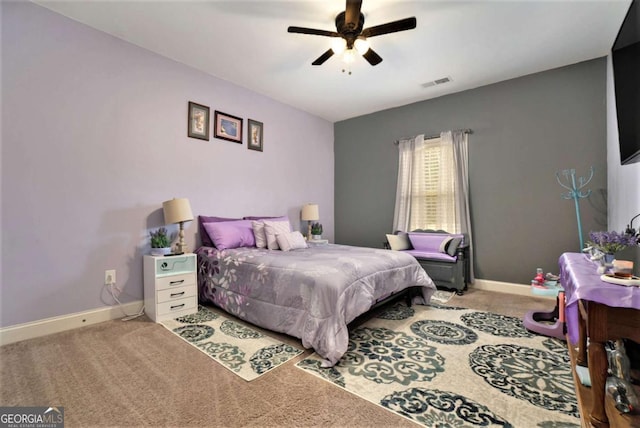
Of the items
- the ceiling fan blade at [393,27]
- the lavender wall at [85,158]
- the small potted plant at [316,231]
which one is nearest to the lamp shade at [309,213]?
the small potted plant at [316,231]

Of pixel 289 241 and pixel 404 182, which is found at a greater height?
pixel 404 182

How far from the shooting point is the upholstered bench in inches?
146

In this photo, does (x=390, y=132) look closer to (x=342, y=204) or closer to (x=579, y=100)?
(x=342, y=204)

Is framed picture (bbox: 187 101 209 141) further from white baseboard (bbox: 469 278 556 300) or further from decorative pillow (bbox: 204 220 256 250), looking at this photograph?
white baseboard (bbox: 469 278 556 300)

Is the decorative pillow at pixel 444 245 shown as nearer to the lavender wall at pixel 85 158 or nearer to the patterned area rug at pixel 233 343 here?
the patterned area rug at pixel 233 343

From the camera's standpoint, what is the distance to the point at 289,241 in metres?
3.47

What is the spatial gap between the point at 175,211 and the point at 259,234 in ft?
3.32

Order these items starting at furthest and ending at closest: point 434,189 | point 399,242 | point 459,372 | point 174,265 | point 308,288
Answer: point 434,189 → point 399,242 → point 174,265 → point 308,288 → point 459,372

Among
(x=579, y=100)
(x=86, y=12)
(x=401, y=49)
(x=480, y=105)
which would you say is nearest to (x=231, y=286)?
(x=86, y=12)

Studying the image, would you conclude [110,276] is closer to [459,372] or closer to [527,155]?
[459,372]

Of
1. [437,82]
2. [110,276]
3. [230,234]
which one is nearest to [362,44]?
[437,82]

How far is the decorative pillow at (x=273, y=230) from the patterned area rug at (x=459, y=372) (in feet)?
4.83

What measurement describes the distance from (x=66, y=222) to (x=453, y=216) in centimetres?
466

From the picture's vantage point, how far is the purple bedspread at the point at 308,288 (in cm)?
204
